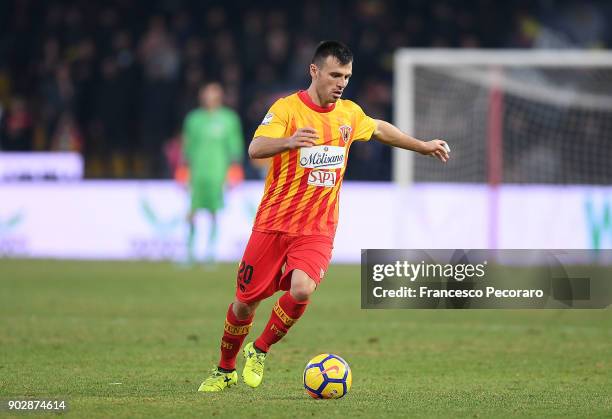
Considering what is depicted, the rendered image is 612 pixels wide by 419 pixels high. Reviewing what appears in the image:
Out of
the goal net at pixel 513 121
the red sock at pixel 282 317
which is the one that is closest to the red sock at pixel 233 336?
the red sock at pixel 282 317

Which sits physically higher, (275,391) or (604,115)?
(604,115)

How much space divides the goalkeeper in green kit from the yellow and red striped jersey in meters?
10.1

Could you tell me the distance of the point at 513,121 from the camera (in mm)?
18266

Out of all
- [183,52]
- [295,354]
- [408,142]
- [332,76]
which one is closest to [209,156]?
[183,52]

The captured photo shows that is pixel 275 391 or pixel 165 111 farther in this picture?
pixel 165 111

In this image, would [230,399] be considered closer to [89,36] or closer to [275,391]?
[275,391]

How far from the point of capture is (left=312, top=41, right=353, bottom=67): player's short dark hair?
7.00 metres

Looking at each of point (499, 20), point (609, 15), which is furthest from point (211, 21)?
point (609, 15)

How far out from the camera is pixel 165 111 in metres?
21.0

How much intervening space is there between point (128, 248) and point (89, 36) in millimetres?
5460

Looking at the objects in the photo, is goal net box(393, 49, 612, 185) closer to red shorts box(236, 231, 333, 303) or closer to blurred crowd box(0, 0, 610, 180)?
blurred crowd box(0, 0, 610, 180)

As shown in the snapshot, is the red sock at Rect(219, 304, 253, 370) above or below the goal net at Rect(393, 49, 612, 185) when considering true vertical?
below

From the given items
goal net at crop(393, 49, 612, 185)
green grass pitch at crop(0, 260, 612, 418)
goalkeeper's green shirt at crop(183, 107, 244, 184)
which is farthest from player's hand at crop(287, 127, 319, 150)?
goalkeeper's green shirt at crop(183, 107, 244, 184)

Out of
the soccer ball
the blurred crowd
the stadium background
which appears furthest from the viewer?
the blurred crowd
